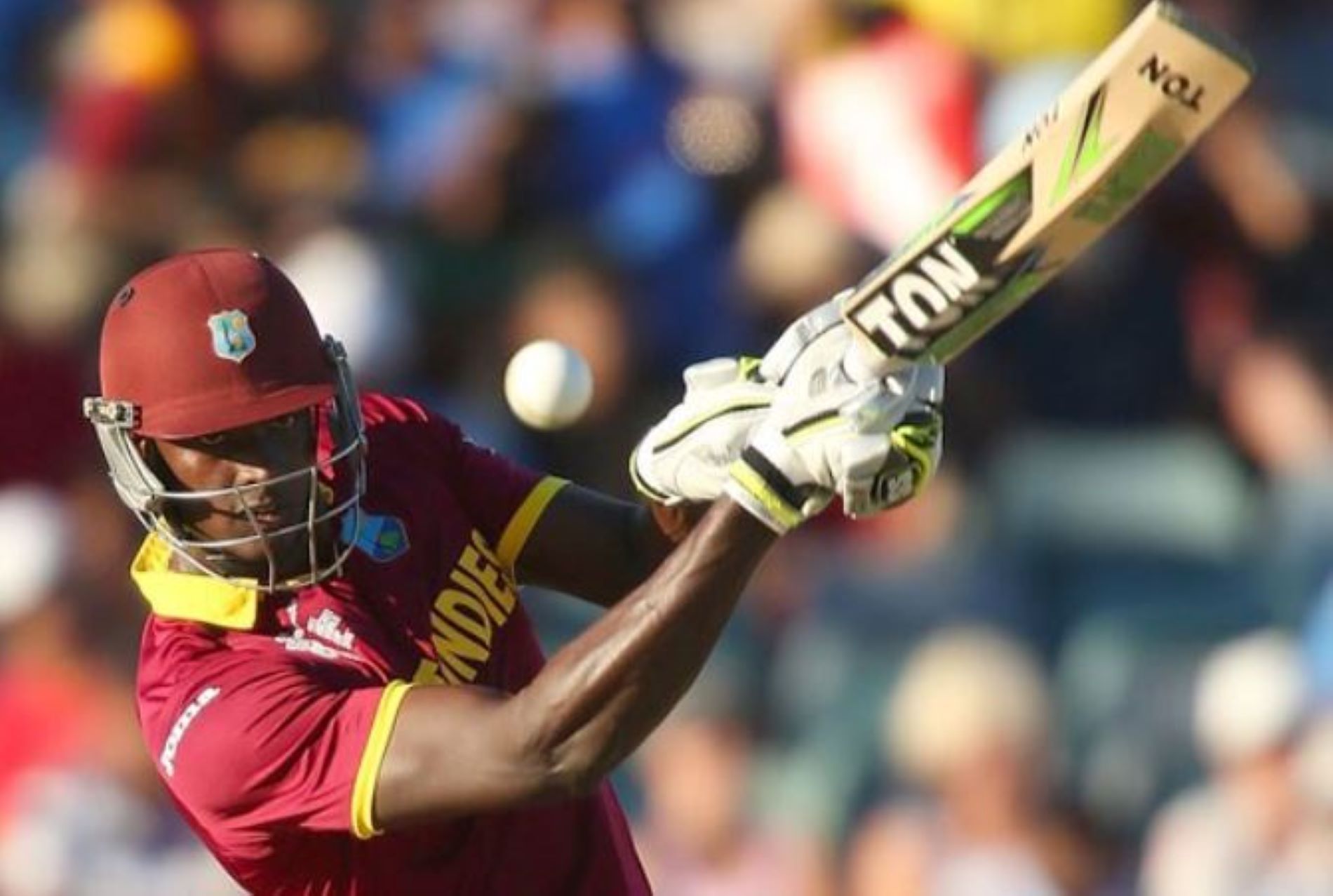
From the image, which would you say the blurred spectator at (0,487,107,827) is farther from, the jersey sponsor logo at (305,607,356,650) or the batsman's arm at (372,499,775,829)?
the batsman's arm at (372,499,775,829)

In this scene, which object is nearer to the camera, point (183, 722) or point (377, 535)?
point (183, 722)

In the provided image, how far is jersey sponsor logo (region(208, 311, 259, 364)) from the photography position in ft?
14.8

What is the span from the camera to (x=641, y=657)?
397 centimetres

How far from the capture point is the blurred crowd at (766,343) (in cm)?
710

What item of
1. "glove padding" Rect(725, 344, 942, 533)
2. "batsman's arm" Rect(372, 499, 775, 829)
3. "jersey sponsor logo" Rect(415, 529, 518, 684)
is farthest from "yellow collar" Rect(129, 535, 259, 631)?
"glove padding" Rect(725, 344, 942, 533)

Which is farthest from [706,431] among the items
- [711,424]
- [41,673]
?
[41,673]

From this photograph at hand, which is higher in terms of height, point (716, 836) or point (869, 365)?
point (869, 365)

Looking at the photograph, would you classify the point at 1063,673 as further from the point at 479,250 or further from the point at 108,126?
the point at 108,126

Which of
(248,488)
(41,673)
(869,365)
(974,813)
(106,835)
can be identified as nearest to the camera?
(869,365)

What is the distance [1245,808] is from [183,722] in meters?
3.34

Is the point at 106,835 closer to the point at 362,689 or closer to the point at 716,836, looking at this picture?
the point at 716,836

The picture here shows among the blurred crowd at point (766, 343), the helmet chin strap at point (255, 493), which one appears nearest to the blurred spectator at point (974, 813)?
the blurred crowd at point (766, 343)

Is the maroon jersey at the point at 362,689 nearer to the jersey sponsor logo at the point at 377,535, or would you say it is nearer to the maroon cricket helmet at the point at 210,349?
the jersey sponsor logo at the point at 377,535

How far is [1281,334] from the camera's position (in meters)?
7.93
